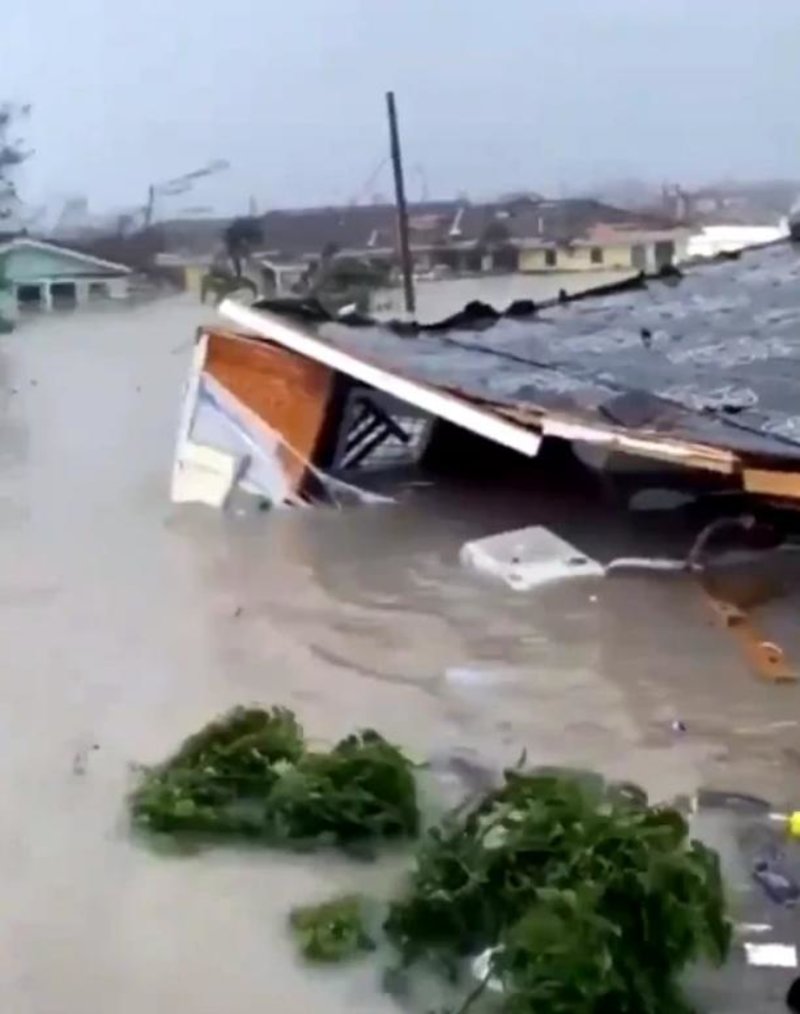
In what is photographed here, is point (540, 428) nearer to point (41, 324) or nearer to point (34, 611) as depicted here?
point (34, 611)

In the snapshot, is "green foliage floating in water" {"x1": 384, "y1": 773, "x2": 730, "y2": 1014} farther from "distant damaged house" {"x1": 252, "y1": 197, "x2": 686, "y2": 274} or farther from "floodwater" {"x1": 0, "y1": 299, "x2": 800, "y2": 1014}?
"distant damaged house" {"x1": 252, "y1": 197, "x2": 686, "y2": 274}

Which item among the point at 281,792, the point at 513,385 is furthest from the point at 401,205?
the point at 281,792

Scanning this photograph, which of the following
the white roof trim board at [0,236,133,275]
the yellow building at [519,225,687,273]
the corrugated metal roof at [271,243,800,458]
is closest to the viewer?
the corrugated metal roof at [271,243,800,458]

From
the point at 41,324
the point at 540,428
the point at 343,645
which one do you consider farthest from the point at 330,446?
the point at 41,324

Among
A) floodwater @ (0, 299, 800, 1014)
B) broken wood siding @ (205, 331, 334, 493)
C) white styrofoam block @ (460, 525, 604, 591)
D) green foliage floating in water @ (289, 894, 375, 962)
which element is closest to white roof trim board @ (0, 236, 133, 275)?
floodwater @ (0, 299, 800, 1014)

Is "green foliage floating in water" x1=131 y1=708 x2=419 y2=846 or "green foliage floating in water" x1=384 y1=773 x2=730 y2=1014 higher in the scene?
"green foliage floating in water" x1=384 y1=773 x2=730 y2=1014
